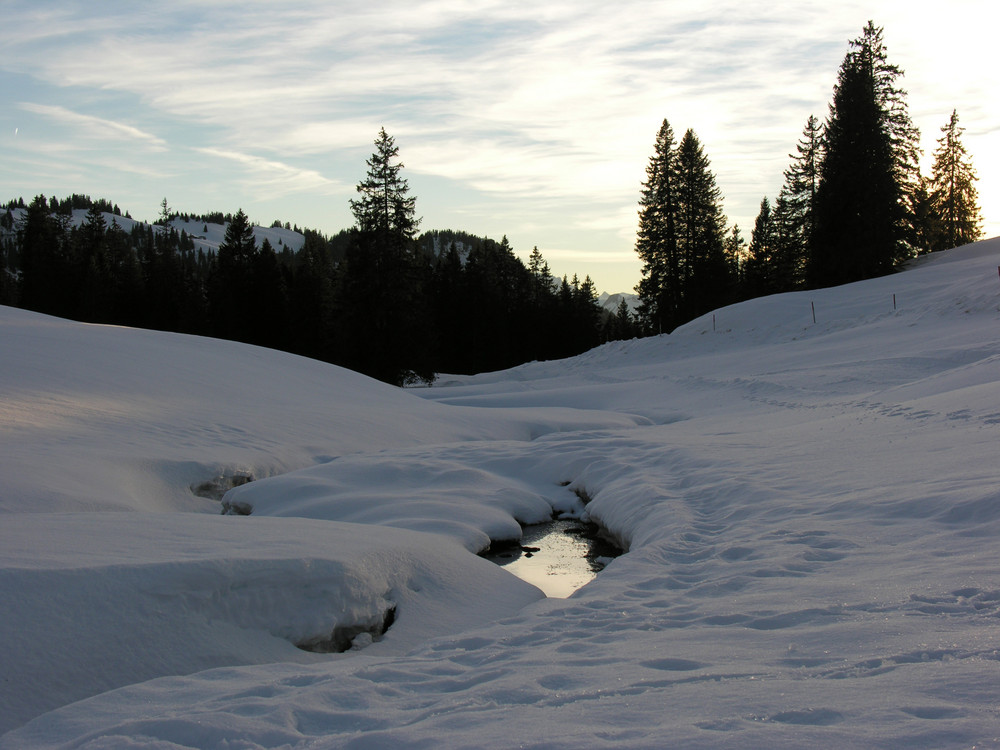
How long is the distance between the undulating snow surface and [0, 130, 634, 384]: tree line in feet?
64.8

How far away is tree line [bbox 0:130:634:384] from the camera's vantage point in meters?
33.3

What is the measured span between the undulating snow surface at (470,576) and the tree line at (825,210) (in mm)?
26620

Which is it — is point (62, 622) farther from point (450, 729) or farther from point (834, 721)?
point (834, 721)

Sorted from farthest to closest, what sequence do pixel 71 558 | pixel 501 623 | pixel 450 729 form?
pixel 501 623 < pixel 71 558 < pixel 450 729

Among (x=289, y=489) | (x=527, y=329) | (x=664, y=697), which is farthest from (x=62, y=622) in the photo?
(x=527, y=329)

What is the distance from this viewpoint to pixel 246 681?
4.00m

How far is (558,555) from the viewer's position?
327 inches

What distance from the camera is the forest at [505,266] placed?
110ft

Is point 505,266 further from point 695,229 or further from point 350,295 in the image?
point 350,295

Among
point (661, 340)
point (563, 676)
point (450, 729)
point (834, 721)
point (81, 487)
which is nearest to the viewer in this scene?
point (834, 721)

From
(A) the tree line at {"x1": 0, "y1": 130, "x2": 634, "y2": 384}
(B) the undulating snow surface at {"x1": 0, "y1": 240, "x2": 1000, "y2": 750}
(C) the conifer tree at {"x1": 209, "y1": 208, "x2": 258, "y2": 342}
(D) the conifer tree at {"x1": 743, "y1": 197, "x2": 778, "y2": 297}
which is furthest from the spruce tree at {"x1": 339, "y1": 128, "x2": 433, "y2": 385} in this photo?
(D) the conifer tree at {"x1": 743, "y1": 197, "x2": 778, "y2": 297}

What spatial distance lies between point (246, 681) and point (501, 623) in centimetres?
192

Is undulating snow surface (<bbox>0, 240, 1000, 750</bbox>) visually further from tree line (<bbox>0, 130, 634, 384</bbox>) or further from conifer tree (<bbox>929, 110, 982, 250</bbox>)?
conifer tree (<bbox>929, 110, 982, 250</bbox>)

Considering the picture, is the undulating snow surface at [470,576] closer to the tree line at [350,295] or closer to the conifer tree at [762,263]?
the tree line at [350,295]
